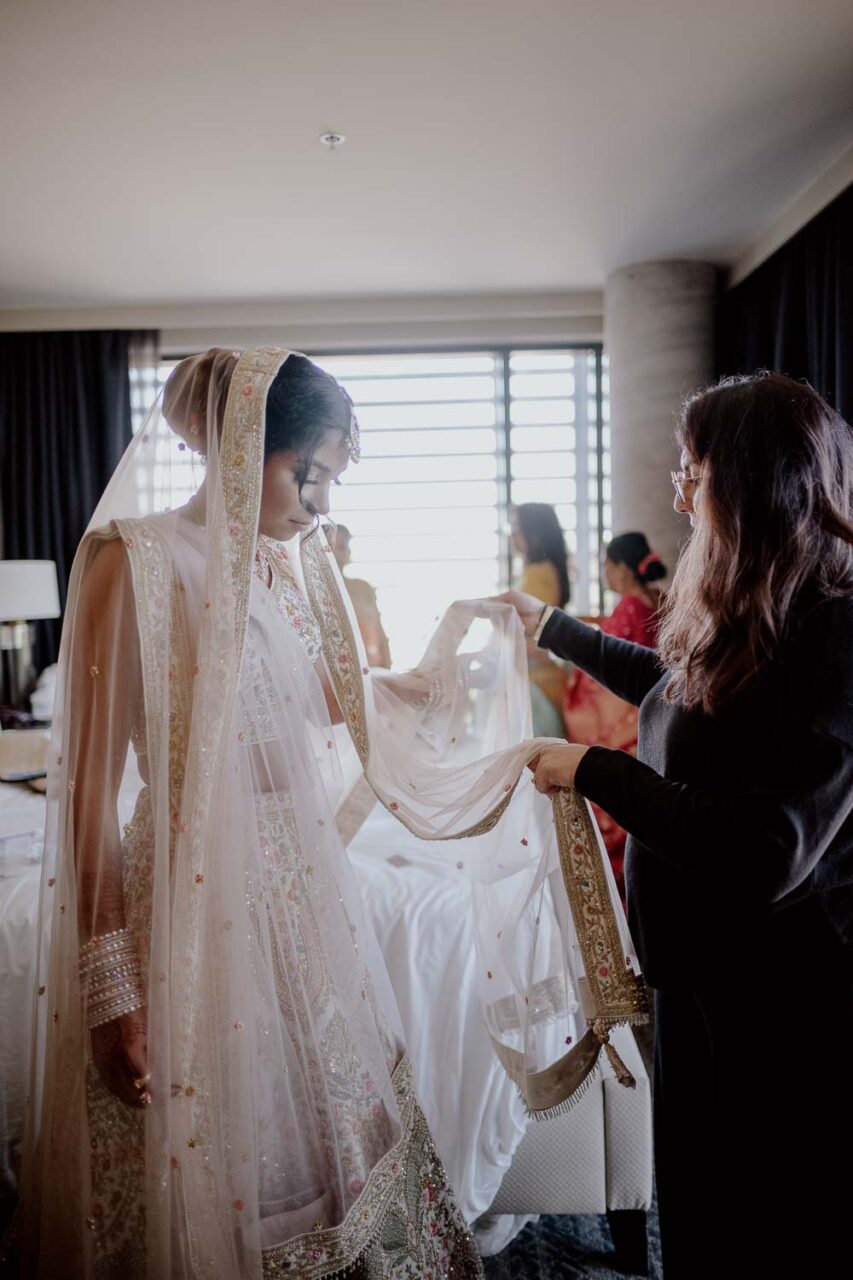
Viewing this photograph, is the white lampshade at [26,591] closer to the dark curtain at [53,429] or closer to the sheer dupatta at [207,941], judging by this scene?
the dark curtain at [53,429]

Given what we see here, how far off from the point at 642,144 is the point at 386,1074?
124 inches

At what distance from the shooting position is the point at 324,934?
115 centimetres

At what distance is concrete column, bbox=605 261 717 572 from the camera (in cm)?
434

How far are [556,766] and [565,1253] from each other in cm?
123

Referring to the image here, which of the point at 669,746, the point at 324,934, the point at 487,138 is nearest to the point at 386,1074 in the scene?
the point at 324,934

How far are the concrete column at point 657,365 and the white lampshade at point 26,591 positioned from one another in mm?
2901

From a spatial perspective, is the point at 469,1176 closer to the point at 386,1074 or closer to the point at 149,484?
the point at 386,1074

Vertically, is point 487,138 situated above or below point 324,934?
above

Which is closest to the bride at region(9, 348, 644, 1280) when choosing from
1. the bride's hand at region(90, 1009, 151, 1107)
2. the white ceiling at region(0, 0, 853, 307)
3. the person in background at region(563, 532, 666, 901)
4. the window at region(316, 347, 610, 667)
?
the bride's hand at region(90, 1009, 151, 1107)

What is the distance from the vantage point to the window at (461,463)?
516 cm

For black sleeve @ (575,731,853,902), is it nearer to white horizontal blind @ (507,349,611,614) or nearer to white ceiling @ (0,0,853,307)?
white ceiling @ (0,0,853,307)

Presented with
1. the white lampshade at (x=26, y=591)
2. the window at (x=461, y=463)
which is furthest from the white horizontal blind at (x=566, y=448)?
the white lampshade at (x=26, y=591)

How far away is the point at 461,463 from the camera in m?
5.20

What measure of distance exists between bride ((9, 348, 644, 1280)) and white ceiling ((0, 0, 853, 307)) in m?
1.83
